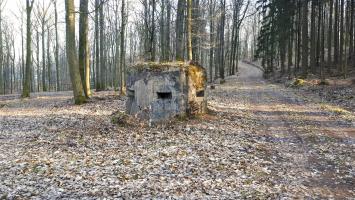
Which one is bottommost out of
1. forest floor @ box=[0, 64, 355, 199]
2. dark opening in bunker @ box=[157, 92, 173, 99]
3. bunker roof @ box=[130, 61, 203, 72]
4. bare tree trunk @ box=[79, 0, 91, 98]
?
forest floor @ box=[0, 64, 355, 199]

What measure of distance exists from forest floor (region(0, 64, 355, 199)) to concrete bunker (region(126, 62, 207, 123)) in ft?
1.68

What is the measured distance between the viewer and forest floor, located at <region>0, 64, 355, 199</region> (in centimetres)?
669

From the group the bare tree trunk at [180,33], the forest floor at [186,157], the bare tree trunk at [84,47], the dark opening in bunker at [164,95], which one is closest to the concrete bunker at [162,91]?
the dark opening in bunker at [164,95]

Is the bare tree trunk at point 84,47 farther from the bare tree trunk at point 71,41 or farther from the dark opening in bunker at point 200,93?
the dark opening in bunker at point 200,93

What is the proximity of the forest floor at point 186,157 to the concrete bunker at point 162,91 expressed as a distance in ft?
1.68

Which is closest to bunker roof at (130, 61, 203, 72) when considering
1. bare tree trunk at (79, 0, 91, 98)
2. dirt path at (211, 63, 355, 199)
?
dirt path at (211, 63, 355, 199)

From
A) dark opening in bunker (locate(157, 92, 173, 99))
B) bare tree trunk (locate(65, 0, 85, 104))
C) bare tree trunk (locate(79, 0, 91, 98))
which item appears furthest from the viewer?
bare tree trunk (locate(79, 0, 91, 98))

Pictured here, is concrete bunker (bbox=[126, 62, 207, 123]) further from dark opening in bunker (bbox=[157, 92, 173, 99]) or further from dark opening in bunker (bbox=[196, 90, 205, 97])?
dark opening in bunker (bbox=[196, 90, 205, 97])

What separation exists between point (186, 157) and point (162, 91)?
4.17 meters

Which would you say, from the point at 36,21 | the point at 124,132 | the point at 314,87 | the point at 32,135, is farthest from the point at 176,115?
the point at 36,21

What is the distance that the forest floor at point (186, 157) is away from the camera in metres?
6.69

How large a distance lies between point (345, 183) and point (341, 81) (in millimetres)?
17747

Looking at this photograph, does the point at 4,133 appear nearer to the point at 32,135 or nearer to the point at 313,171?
the point at 32,135

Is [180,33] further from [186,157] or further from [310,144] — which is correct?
[186,157]
